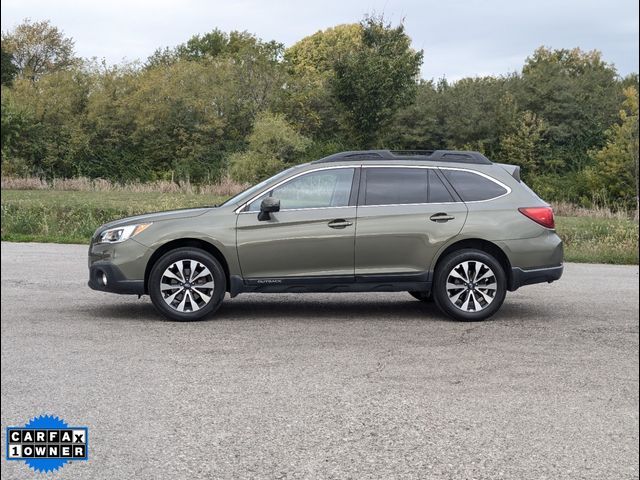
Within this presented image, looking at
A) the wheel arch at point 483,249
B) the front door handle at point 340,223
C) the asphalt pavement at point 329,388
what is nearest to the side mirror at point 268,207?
the front door handle at point 340,223

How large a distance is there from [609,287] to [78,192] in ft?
53.0

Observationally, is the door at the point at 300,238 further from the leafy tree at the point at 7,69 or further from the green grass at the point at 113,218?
the leafy tree at the point at 7,69

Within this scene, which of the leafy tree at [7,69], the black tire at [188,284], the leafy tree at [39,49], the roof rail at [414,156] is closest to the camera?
the black tire at [188,284]

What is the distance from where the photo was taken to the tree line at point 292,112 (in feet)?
101

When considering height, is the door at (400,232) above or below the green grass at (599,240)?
above

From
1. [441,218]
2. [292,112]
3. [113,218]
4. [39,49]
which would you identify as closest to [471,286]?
[441,218]

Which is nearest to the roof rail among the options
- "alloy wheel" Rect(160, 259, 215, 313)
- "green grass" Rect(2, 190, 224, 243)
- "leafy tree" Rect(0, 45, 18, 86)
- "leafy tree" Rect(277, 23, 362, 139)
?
"alloy wheel" Rect(160, 259, 215, 313)

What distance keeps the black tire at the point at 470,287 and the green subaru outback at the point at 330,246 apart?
0.4 inches

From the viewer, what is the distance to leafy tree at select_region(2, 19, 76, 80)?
45312 millimetres

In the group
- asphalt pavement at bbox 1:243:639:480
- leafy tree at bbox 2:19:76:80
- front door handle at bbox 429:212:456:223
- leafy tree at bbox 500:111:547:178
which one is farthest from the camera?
leafy tree at bbox 2:19:76:80

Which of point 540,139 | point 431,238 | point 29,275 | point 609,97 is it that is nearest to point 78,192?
point 29,275

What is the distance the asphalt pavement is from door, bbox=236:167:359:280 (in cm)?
55

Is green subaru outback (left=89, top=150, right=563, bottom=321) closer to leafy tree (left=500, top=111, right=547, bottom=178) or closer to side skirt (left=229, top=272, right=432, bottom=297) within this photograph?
side skirt (left=229, top=272, right=432, bottom=297)

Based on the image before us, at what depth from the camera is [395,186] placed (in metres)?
9.02
